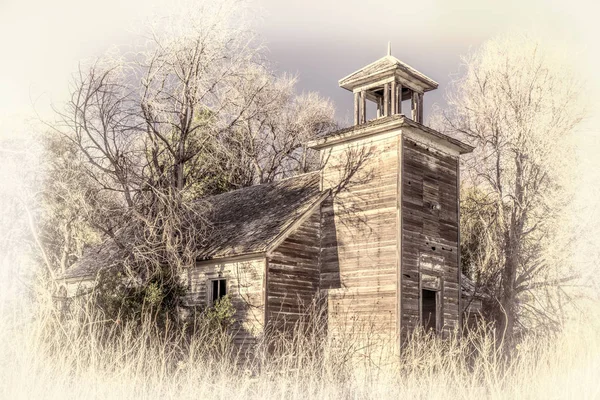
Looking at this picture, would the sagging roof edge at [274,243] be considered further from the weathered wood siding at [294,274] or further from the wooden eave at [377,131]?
the wooden eave at [377,131]

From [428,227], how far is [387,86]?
435 centimetres

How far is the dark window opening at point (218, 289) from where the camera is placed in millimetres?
18922

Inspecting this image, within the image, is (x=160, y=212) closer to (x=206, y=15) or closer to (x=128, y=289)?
(x=128, y=289)

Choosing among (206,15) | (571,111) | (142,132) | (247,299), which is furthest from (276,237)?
(571,111)

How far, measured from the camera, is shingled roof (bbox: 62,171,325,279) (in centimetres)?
1809

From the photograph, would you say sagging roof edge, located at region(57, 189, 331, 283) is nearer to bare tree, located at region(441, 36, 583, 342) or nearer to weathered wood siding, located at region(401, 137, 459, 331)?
weathered wood siding, located at region(401, 137, 459, 331)

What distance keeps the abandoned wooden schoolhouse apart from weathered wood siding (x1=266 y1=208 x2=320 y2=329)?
3 centimetres

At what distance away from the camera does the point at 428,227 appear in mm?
18219

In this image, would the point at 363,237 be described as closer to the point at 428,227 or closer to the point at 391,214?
the point at 391,214

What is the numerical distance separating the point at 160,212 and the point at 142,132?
8.15 feet

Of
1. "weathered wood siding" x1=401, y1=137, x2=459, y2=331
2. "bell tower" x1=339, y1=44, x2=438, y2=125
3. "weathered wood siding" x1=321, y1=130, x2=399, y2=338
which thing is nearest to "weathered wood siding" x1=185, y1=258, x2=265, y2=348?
"weathered wood siding" x1=321, y1=130, x2=399, y2=338

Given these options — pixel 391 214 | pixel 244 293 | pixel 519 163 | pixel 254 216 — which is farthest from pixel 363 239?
pixel 519 163

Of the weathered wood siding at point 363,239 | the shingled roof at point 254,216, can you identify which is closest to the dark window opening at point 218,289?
the shingled roof at point 254,216

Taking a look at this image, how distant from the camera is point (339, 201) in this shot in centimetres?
1884
